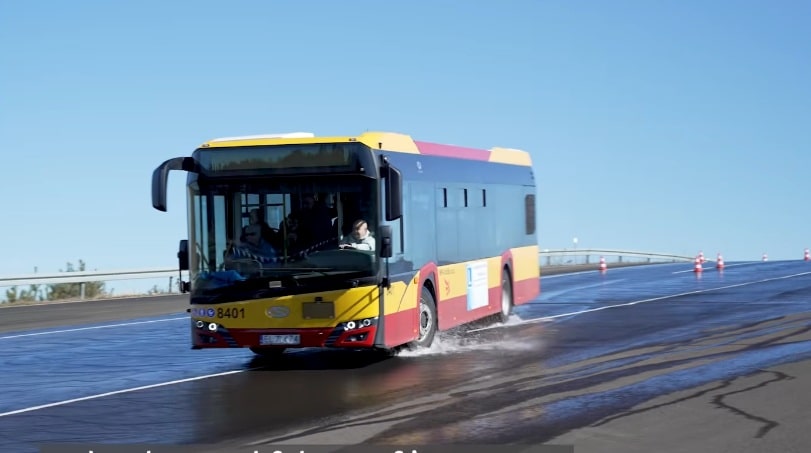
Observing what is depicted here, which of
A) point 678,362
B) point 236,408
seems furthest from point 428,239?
point 236,408

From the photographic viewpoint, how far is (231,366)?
16703 mm

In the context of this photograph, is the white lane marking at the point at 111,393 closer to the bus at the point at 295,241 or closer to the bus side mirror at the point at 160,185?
the bus at the point at 295,241

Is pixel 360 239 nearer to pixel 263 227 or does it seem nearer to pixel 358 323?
pixel 358 323

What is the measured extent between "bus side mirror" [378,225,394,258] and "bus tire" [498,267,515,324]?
7.16m

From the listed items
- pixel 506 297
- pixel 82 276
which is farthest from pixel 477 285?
pixel 82 276

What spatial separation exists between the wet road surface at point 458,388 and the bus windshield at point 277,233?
3.68 ft

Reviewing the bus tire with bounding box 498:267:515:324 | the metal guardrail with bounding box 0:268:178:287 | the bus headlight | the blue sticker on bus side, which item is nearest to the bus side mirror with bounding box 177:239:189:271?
the bus headlight

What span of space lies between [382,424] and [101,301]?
930 inches

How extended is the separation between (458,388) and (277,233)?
11.3 feet

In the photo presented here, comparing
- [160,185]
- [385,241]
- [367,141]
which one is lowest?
[385,241]

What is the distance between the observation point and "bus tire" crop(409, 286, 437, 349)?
17.7m

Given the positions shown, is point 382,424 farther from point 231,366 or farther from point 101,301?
point 101,301

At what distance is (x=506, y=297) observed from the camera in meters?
22.7

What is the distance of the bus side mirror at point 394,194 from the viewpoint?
1542 centimetres
